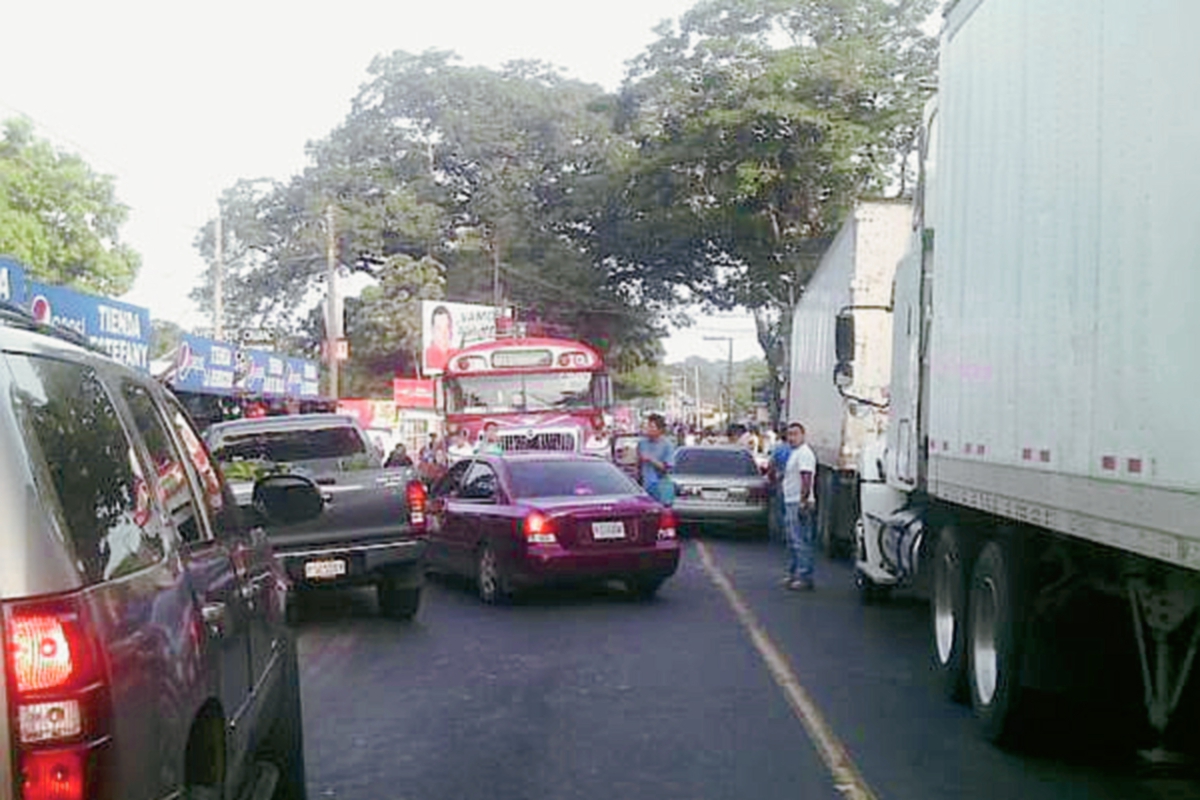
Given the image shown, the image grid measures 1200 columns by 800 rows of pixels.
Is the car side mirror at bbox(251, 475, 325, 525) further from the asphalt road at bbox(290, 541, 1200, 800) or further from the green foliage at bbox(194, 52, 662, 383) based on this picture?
the green foliage at bbox(194, 52, 662, 383)

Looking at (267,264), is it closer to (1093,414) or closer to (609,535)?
(609,535)

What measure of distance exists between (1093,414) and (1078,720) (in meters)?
2.45

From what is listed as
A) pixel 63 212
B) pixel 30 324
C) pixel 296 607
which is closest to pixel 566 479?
pixel 296 607

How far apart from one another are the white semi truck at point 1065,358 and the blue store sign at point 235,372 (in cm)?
1682

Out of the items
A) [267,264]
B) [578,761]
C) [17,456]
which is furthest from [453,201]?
[17,456]

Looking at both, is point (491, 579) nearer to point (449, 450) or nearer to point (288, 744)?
point (288, 744)

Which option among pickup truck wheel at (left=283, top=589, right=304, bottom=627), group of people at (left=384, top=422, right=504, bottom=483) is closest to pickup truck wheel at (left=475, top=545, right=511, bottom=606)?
pickup truck wheel at (left=283, top=589, right=304, bottom=627)

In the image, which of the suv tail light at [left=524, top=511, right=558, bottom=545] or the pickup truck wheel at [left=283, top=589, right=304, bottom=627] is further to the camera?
the suv tail light at [left=524, top=511, right=558, bottom=545]

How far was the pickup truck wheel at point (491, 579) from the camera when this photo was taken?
1324cm

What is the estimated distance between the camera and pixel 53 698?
268cm

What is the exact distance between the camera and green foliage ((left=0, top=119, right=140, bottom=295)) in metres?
42.9

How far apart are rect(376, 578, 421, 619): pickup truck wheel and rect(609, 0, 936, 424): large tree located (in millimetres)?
25342

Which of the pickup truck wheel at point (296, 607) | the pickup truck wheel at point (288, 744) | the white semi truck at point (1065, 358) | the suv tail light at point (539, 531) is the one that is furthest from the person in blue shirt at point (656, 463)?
the pickup truck wheel at point (288, 744)

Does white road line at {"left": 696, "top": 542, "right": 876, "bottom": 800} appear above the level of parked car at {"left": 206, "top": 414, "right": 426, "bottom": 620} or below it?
below
